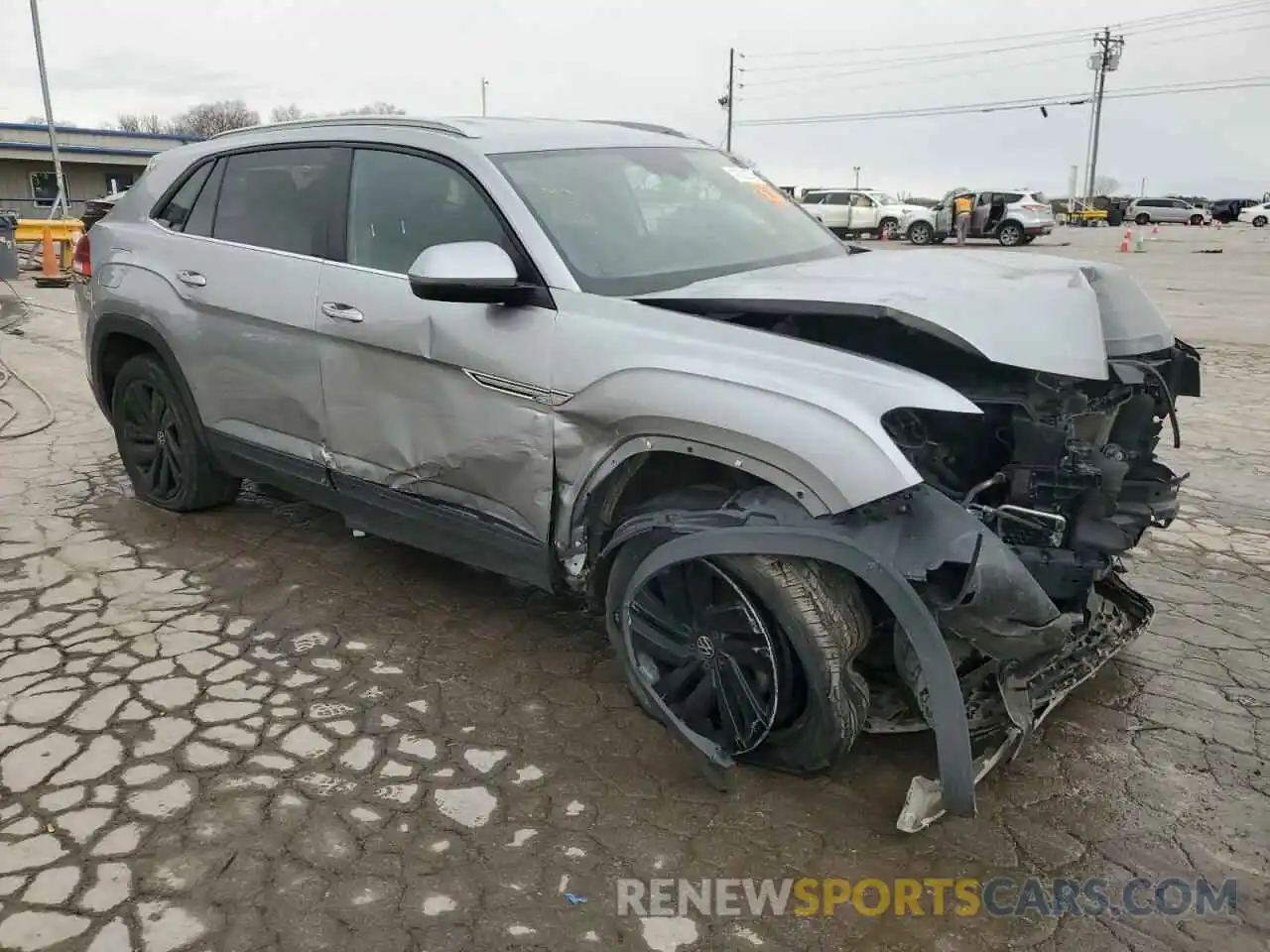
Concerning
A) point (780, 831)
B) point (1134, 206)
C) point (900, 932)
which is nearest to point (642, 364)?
point (780, 831)

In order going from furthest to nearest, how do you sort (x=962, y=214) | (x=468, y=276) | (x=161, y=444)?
(x=962, y=214) < (x=161, y=444) < (x=468, y=276)

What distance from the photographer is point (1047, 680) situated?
2.91m

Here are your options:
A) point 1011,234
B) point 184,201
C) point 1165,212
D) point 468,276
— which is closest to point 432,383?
point 468,276

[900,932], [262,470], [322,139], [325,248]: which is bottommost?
[900,932]

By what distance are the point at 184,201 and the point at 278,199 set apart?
779 mm

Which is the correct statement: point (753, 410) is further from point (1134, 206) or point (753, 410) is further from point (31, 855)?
point (1134, 206)

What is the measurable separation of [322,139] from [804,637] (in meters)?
2.83

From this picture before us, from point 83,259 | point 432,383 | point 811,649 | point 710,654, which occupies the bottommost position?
point 710,654

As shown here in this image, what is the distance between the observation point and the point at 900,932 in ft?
7.73

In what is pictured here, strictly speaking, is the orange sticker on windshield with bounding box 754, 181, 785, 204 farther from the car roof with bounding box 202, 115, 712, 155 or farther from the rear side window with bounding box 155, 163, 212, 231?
the rear side window with bounding box 155, 163, 212, 231

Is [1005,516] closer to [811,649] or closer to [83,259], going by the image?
[811,649]

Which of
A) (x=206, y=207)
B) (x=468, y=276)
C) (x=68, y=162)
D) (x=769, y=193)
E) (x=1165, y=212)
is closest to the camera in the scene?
(x=468, y=276)

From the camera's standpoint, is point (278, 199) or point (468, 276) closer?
point (468, 276)

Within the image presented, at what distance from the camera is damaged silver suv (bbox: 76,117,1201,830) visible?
2537 millimetres
